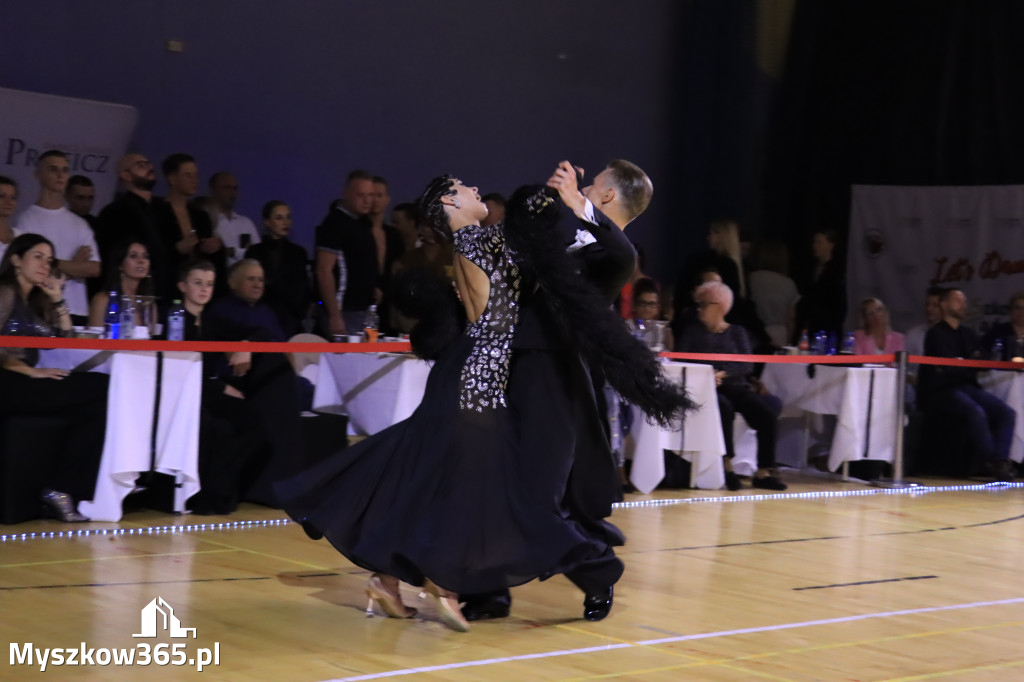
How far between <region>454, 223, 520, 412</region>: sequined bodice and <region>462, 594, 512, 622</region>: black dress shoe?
616 mm

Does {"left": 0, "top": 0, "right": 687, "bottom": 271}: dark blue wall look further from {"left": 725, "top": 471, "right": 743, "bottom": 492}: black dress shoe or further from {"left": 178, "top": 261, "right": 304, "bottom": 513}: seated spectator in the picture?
{"left": 725, "top": 471, "right": 743, "bottom": 492}: black dress shoe

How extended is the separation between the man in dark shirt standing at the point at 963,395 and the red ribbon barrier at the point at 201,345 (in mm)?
4224

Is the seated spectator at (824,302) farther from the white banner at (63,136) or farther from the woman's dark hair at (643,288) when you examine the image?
the white banner at (63,136)

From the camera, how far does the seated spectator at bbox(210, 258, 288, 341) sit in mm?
6633

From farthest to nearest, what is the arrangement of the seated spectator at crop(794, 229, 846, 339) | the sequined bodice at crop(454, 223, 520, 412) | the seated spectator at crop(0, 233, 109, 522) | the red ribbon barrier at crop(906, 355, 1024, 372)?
the seated spectator at crop(794, 229, 846, 339) < the red ribbon barrier at crop(906, 355, 1024, 372) < the seated spectator at crop(0, 233, 109, 522) < the sequined bodice at crop(454, 223, 520, 412)

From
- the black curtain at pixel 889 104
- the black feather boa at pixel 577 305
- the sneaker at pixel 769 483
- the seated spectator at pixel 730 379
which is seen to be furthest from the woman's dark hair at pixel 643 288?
the black curtain at pixel 889 104

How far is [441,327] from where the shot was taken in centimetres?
418

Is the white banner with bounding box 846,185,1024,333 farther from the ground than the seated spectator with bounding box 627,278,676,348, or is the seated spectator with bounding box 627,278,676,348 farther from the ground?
the white banner with bounding box 846,185,1024,333

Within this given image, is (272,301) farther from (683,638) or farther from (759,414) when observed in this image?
(683,638)

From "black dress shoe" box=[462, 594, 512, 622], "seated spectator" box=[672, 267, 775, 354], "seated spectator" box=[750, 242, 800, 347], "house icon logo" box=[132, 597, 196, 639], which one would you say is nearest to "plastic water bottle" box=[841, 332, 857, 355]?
"seated spectator" box=[672, 267, 775, 354]

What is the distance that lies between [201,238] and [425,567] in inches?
171

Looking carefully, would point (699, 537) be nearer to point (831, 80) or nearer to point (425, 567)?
point (425, 567)

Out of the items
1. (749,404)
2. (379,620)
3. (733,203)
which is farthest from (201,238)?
(733,203)

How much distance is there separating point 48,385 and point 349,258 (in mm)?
2517
